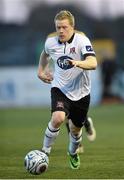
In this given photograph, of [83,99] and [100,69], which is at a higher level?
[83,99]

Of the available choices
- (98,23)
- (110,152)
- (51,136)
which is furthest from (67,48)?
(98,23)

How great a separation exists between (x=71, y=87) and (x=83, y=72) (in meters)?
0.29

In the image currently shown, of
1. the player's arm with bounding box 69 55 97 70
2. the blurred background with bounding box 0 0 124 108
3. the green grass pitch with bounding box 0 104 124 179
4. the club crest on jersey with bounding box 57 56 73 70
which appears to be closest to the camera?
the player's arm with bounding box 69 55 97 70

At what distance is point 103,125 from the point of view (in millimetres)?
23375

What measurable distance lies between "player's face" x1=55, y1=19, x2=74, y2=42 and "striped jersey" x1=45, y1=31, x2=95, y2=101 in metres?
0.18

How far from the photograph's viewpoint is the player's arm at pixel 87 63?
11004 mm

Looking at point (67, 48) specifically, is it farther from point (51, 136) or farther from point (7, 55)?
point (7, 55)

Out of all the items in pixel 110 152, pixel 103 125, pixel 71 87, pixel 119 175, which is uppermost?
pixel 71 87

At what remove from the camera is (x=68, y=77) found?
39.2ft

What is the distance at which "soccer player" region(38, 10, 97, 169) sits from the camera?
11.6m

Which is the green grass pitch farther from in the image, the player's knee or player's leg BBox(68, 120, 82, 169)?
the player's knee

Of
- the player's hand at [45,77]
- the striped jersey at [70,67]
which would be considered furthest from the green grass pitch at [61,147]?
the player's hand at [45,77]

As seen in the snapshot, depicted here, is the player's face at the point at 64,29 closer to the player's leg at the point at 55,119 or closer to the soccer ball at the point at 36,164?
the player's leg at the point at 55,119

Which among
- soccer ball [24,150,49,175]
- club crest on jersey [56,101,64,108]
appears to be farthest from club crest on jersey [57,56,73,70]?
soccer ball [24,150,49,175]
